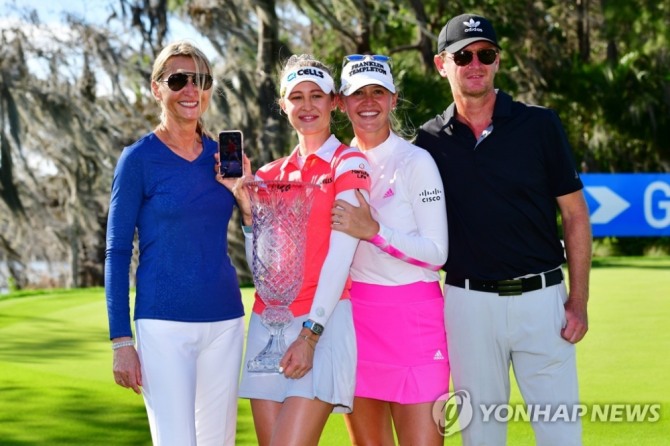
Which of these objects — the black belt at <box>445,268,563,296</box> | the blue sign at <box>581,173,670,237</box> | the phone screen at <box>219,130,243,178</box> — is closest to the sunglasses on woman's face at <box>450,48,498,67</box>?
the black belt at <box>445,268,563,296</box>

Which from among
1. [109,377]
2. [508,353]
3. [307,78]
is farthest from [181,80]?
[109,377]

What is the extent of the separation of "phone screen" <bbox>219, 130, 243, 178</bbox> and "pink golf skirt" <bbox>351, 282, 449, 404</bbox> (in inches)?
26.4

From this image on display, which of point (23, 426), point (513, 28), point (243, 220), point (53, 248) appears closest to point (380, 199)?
point (243, 220)

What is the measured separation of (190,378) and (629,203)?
15170mm

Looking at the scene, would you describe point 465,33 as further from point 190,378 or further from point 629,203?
point 629,203

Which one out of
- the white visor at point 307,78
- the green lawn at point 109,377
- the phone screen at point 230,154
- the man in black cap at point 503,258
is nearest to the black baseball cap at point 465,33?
the man in black cap at point 503,258

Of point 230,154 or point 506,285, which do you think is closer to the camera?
point 230,154

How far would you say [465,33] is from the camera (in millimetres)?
3951

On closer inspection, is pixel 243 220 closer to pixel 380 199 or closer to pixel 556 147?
pixel 380 199

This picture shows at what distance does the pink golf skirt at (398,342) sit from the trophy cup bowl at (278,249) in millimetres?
414

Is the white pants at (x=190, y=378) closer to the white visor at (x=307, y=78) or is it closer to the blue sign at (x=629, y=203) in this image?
the white visor at (x=307, y=78)

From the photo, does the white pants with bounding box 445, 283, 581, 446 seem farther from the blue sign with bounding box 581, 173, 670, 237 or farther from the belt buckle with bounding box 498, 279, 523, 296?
the blue sign with bounding box 581, 173, 670, 237

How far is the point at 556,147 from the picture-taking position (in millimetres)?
3893

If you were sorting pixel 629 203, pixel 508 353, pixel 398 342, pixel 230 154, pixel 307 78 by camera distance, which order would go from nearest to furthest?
pixel 230 154 < pixel 307 78 < pixel 398 342 < pixel 508 353 < pixel 629 203
